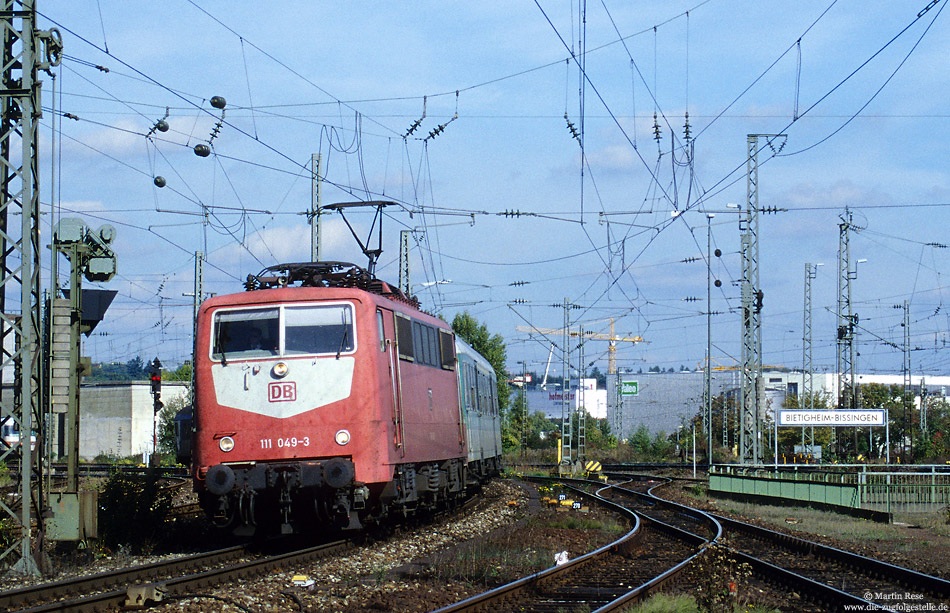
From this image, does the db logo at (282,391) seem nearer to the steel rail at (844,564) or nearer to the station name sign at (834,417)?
the steel rail at (844,564)

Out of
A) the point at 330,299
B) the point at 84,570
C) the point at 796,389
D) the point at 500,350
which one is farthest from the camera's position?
the point at 796,389

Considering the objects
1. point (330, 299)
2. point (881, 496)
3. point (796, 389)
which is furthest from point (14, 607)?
point (796, 389)

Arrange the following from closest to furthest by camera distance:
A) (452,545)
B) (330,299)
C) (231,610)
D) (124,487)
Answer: (231,610) < (330,299) < (452,545) < (124,487)

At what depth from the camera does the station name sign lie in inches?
1439

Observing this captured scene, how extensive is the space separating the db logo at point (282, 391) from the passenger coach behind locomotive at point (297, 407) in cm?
1

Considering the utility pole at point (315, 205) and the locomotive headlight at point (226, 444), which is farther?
the utility pole at point (315, 205)

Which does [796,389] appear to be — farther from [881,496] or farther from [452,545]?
[452,545]

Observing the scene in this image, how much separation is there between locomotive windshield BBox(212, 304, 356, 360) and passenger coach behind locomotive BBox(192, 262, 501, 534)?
0.01 metres

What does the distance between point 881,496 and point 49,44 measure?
18554 mm

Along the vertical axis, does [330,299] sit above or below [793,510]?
above

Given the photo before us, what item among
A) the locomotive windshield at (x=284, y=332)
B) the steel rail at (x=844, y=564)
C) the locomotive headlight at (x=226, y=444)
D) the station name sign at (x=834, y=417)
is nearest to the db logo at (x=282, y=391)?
the locomotive windshield at (x=284, y=332)

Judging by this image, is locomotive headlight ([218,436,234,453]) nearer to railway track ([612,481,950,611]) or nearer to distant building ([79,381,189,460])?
railway track ([612,481,950,611])

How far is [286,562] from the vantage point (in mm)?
12242

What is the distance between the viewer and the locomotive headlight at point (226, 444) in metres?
13.3
